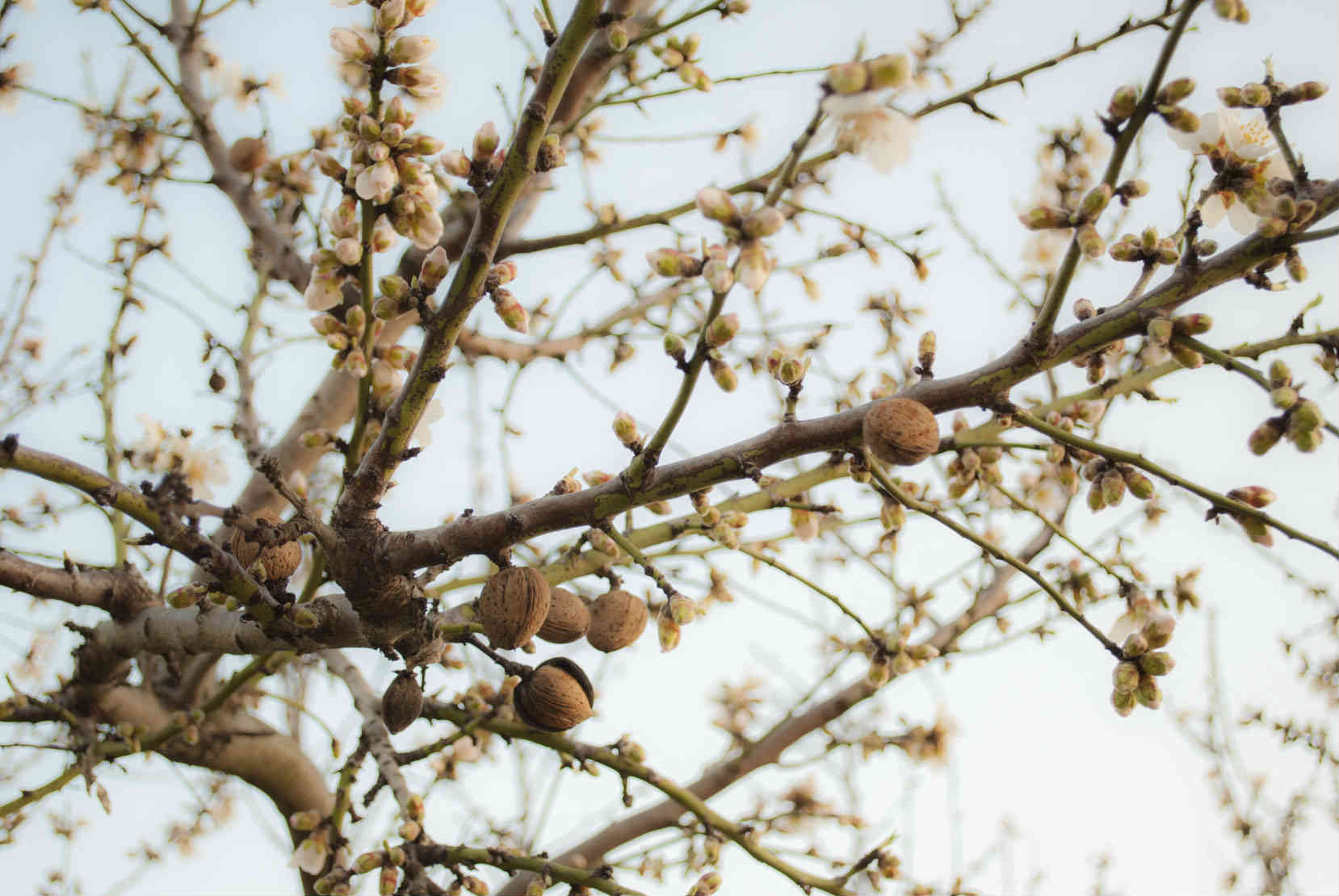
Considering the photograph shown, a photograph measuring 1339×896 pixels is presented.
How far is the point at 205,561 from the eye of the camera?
5.55 feet

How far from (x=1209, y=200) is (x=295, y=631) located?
1.97 meters

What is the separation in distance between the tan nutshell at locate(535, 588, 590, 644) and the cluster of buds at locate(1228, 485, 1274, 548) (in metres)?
1.28

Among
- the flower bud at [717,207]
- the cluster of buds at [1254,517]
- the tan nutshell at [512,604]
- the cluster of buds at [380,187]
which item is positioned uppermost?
the cluster of buds at [380,187]

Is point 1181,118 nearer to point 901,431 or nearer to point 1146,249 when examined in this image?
point 1146,249

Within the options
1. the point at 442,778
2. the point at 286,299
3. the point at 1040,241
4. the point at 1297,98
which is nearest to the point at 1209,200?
the point at 1297,98

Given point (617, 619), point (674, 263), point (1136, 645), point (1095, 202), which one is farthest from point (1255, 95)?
point (617, 619)

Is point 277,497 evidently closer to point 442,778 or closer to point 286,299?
point 286,299

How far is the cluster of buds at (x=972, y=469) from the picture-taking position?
2047 mm

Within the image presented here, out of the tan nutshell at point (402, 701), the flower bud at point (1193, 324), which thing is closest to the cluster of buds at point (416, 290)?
the tan nutshell at point (402, 701)

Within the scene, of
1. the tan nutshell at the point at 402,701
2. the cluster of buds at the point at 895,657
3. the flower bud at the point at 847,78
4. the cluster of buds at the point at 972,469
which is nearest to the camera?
the flower bud at the point at 847,78

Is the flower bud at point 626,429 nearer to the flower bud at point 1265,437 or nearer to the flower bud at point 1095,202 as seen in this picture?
the flower bud at point 1095,202

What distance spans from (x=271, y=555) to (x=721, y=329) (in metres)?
1.21

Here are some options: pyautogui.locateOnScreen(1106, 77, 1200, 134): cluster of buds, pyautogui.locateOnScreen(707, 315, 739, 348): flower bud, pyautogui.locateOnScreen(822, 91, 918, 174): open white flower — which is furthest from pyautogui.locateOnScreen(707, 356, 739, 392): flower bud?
pyautogui.locateOnScreen(1106, 77, 1200, 134): cluster of buds

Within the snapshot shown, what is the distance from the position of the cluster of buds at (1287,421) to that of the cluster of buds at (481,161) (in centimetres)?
123
